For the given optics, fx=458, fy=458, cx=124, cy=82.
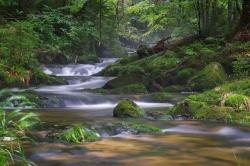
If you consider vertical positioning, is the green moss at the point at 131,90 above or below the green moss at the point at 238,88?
below

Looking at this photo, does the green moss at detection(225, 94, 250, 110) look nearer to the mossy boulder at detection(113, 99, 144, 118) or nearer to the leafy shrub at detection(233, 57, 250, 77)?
the mossy boulder at detection(113, 99, 144, 118)

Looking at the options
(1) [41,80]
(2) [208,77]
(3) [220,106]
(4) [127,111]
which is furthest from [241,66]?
(1) [41,80]

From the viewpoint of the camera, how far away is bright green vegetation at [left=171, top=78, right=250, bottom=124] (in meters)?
8.72

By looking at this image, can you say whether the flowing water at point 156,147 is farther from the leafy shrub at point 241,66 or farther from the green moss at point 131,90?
the leafy shrub at point 241,66

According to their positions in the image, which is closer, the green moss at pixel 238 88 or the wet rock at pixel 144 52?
the green moss at pixel 238 88

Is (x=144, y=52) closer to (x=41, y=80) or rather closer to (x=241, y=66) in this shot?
(x=41, y=80)

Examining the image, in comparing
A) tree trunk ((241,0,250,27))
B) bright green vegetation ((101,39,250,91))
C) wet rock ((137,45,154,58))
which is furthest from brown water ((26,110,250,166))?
wet rock ((137,45,154,58))

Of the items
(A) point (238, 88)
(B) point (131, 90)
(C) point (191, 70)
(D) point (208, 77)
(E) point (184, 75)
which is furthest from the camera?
(C) point (191, 70)

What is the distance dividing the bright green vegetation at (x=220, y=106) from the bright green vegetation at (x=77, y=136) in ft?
9.92

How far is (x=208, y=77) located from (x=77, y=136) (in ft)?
26.3

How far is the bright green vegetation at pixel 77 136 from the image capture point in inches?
249

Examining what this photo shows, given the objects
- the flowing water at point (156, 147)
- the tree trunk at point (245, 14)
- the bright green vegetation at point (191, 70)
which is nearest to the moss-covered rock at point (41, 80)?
the bright green vegetation at point (191, 70)

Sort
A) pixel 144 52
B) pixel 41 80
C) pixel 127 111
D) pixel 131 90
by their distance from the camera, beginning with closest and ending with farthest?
pixel 127 111 < pixel 131 90 < pixel 41 80 < pixel 144 52

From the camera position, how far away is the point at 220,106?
9297mm
